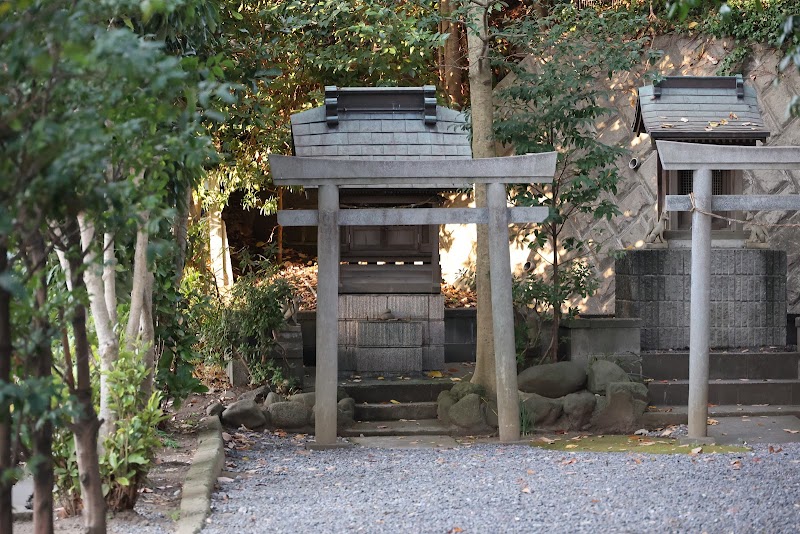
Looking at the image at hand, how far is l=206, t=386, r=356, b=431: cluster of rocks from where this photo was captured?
848 centimetres

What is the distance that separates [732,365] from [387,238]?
13.0ft

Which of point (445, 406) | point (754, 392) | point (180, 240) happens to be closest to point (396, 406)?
point (445, 406)

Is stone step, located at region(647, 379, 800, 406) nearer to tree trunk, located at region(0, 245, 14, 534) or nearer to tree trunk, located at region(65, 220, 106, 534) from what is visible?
Answer: tree trunk, located at region(65, 220, 106, 534)

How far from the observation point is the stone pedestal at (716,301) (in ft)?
35.3

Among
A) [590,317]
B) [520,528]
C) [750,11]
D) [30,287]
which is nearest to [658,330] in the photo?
[590,317]

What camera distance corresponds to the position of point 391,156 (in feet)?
29.4

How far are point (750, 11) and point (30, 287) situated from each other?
11622 mm

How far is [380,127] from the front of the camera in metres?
9.19

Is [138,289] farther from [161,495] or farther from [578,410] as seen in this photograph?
[578,410]

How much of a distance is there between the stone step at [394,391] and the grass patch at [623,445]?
1.31 m

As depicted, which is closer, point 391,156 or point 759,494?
point 759,494

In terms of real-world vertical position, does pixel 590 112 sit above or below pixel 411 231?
above

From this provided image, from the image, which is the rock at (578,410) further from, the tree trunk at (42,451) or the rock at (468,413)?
the tree trunk at (42,451)

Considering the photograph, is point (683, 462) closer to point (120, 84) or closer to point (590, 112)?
point (590, 112)
